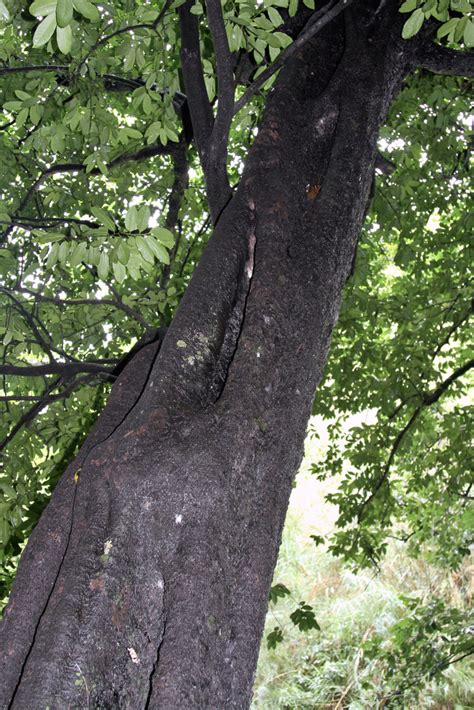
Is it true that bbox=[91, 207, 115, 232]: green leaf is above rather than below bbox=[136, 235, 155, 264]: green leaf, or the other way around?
above

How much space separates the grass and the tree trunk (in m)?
9.40

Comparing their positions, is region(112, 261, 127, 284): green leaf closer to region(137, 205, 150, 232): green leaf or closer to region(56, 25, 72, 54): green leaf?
region(137, 205, 150, 232): green leaf

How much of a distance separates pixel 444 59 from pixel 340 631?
12.0 meters

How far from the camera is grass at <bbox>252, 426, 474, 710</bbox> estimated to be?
1095cm

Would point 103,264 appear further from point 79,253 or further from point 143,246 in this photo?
point 143,246

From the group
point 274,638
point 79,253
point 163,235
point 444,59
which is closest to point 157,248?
point 163,235

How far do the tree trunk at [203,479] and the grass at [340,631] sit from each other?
9396 millimetres

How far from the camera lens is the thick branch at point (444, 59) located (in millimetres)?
2814

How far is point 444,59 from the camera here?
2.85 meters

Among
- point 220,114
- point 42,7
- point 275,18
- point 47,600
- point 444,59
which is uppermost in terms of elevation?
point 444,59

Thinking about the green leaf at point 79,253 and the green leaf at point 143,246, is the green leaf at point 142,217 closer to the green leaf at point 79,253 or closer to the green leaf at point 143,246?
the green leaf at point 143,246

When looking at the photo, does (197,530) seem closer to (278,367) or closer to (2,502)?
(278,367)

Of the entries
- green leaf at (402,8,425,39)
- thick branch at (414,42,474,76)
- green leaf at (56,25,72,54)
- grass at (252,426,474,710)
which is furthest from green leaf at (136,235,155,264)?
grass at (252,426,474,710)

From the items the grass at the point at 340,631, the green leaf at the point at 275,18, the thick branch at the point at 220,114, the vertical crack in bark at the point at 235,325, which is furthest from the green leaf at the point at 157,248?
the grass at the point at 340,631
